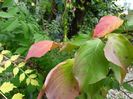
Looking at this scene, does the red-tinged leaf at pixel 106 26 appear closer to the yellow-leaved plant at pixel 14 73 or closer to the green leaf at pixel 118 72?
the green leaf at pixel 118 72

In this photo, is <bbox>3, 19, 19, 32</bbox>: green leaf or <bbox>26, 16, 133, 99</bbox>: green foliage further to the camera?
<bbox>3, 19, 19, 32</bbox>: green leaf

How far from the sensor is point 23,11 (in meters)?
1.29

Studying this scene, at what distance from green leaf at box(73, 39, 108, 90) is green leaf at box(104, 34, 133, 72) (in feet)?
0.08

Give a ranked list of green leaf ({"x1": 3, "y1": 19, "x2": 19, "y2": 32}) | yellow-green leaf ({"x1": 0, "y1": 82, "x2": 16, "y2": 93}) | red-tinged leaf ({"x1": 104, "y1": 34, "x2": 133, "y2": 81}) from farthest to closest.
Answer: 1. green leaf ({"x1": 3, "y1": 19, "x2": 19, "y2": 32})
2. yellow-green leaf ({"x1": 0, "y1": 82, "x2": 16, "y2": 93})
3. red-tinged leaf ({"x1": 104, "y1": 34, "x2": 133, "y2": 81})

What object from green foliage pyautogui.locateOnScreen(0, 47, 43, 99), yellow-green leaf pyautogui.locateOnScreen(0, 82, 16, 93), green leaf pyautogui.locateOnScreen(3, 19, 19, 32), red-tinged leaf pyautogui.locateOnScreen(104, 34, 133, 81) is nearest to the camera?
red-tinged leaf pyautogui.locateOnScreen(104, 34, 133, 81)

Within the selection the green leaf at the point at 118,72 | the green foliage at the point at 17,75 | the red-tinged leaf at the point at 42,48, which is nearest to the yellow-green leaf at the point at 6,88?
the green foliage at the point at 17,75

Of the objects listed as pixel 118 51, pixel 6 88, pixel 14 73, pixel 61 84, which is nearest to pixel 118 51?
pixel 118 51

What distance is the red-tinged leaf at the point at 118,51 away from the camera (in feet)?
1.80

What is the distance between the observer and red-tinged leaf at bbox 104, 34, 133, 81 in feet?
1.80

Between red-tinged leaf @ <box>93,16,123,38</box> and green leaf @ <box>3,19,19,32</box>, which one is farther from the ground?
red-tinged leaf @ <box>93,16,123,38</box>

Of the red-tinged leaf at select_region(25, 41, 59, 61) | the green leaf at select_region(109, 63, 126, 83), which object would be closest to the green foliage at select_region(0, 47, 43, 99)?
the red-tinged leaf at select_region(25, 41, 59, 61)

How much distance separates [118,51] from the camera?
567mm

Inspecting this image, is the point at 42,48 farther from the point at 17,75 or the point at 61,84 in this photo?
the point at 17,75

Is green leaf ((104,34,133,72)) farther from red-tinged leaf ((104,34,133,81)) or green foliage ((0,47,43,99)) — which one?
green foliage ((0,47,43,99))
